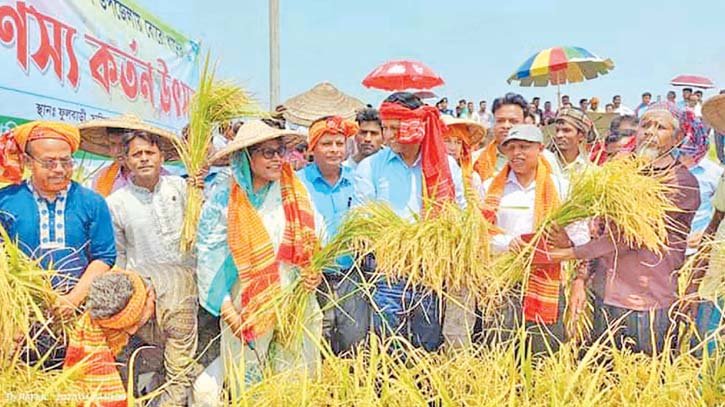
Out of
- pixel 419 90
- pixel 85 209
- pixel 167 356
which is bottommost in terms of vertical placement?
pixel 167 356

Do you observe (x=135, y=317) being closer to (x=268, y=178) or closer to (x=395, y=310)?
(x=268, y=178)

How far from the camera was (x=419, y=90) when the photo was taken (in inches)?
305

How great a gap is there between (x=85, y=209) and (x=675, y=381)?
2.01 m

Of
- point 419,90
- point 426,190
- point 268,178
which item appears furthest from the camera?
point 419,90

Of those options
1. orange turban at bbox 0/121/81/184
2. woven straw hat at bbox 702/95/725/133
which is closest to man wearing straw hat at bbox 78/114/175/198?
orange turban at bbox 0/121/81/184

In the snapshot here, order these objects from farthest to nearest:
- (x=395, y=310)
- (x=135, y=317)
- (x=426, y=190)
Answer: (x=426, y=190)
(x=395, y=310)
(x=135, y=317)

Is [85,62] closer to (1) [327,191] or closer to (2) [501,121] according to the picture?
(1) [327,191]

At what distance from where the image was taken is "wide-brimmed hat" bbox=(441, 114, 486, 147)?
12.7 feet

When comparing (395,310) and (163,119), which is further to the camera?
(163,119)

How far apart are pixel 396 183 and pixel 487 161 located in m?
1.09

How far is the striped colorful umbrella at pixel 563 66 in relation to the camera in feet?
25.3

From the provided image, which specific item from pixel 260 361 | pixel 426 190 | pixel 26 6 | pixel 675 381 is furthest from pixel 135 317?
pixel 26 6

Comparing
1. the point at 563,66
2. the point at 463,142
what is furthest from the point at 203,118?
the point at 563,66

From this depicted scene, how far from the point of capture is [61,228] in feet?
7.95
